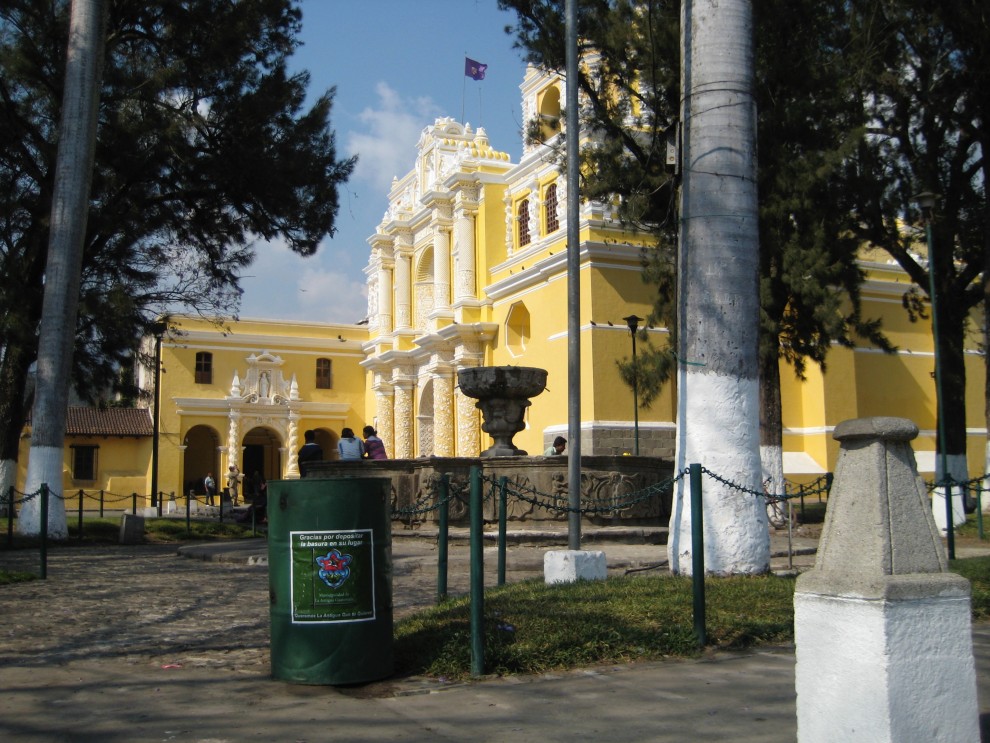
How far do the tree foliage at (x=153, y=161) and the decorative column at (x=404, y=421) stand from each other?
20.4m

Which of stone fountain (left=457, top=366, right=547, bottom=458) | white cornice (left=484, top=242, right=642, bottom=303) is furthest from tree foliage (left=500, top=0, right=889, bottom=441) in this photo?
white cornice (left=484, top=242, right=642, bottom=303)

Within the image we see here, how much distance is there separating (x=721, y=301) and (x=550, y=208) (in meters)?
24.0

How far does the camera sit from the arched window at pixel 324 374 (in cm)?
4422

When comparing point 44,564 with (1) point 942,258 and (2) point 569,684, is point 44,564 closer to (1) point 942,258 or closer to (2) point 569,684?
(2) point 569,684

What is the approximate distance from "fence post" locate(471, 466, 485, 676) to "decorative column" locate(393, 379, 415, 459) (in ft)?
111

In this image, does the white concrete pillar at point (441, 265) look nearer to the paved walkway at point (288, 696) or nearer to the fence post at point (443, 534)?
the paved walkway at point (288, 696)

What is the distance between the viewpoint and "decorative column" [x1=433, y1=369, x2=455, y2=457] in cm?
3497

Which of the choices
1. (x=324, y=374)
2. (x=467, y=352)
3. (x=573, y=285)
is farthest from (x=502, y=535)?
(x=324, y=374)

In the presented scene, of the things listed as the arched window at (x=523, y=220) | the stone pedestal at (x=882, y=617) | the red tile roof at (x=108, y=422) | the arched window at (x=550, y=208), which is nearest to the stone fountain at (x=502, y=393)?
the stone pedestal at (x=882, y=617)

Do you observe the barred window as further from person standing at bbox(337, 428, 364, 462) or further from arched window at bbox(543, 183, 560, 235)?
person standing at bbox(337, 428, 364, 462)

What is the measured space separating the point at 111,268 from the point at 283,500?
14538 mm

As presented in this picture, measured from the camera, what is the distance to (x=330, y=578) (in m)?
5.18

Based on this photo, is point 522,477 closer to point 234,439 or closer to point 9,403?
point 9,403

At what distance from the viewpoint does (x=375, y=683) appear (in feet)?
17.0
